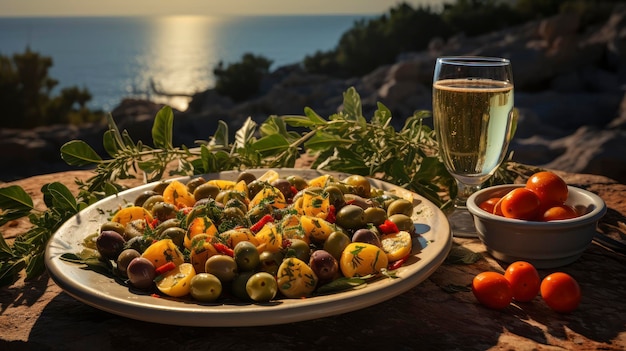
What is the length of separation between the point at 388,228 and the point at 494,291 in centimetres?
24

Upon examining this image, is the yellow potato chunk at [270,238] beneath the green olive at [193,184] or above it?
above

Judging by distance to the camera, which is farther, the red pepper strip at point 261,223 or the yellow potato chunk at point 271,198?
the yellow potato chunk at point 271,198

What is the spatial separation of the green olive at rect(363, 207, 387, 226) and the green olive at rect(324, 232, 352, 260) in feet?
0.45

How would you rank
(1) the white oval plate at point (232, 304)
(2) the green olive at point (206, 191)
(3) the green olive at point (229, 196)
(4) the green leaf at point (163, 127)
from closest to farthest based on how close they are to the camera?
(1) the white oval plate at point (232, 304)
(3) the green olive at point (229, 196)
(2) the green olive at point (206, 191)
(4) the green leaf at point (163, 127)

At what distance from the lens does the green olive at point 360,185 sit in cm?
145

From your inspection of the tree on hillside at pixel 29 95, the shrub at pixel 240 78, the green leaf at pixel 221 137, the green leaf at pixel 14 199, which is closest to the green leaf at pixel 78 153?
the green leaf at pixel 14 199

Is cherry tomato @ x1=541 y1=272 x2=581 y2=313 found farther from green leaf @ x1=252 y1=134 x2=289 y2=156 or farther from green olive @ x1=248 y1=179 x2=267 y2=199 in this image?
green leaf @ x1=252 y1=134 x2=289 y2=156

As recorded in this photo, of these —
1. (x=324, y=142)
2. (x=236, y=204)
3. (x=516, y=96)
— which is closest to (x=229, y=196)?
(x=236, y=204)

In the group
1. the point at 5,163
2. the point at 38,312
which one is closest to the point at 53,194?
the point at 38,312

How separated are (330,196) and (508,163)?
0.74 m

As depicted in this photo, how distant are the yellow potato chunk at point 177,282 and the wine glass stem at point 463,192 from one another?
0.77 meters

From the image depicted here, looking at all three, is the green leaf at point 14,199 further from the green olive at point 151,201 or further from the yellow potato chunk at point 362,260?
the yellow potato chunk at point 362,260

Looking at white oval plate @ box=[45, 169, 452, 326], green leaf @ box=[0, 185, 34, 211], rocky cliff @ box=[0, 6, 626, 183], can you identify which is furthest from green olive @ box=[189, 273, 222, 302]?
rocky cliff @ box=[0, 6, 626, 183]

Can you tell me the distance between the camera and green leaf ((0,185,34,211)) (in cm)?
149
